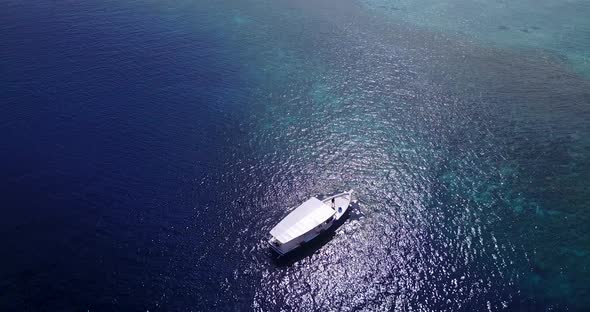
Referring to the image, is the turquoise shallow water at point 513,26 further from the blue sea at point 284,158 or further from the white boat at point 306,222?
the white boat at point 306,222

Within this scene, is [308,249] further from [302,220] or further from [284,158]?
[284,158]

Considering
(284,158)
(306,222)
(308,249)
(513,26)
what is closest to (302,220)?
(306,222)

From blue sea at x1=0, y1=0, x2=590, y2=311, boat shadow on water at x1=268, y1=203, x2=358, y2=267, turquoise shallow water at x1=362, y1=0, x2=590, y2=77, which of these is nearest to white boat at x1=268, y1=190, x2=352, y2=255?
boat shadow on water at x1=268, y1=203, x2=358, y2=267

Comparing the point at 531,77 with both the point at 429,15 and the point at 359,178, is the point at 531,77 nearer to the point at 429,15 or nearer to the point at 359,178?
the point at 429,15

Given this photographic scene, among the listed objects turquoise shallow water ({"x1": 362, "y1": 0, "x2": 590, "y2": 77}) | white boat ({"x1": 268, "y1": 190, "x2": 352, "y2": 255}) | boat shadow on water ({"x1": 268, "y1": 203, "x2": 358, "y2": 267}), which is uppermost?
turquoise shallow water ({"x1": 362, "y1": 0, "x2": 590, "y2": 77})

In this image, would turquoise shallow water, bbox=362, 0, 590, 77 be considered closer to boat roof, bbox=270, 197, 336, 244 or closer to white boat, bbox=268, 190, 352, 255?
white boat, bbox=268, 190, 352, 255

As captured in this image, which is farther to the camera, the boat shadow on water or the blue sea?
the boat shadow on water

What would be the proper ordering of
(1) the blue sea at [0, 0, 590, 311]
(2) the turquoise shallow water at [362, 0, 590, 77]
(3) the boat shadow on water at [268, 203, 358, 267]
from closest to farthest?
(1) the blue sea at [0, 0, 590, 311]
(3) the boat shadow on water at [268, 203, 358, 267]
(2) the turquoise shallow water at [362, 0, 590, 77]

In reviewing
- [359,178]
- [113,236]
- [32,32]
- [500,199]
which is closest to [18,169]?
[113,236]
